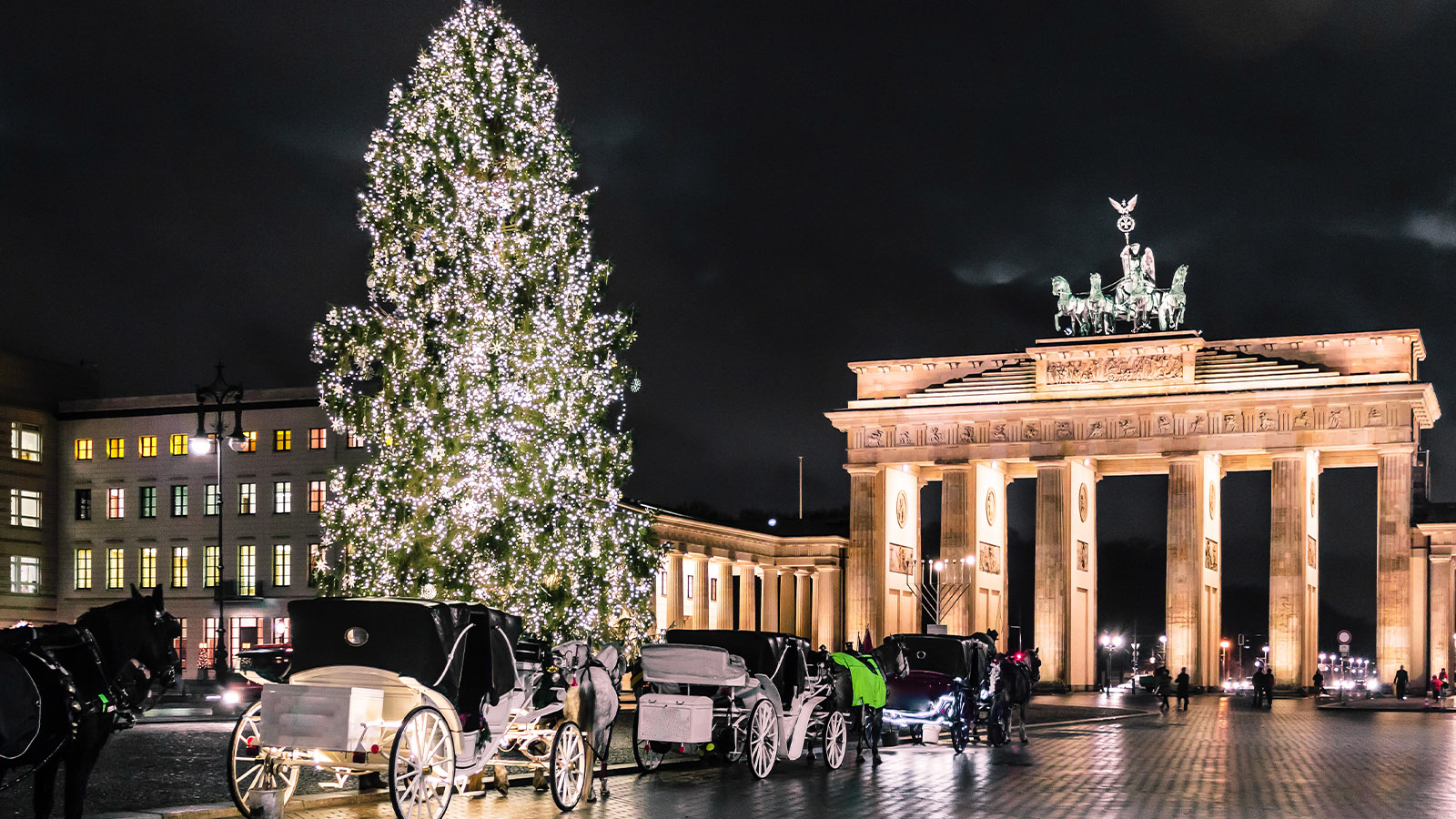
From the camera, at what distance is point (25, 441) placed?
6003 cm

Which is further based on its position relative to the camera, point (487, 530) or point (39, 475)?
point (39, 475)

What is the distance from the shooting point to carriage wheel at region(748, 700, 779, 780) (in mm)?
21062

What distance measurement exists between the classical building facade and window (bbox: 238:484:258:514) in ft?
90.7

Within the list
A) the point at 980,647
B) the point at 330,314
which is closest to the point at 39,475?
the point at 330,314

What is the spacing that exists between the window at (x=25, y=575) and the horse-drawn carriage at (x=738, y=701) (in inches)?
1663

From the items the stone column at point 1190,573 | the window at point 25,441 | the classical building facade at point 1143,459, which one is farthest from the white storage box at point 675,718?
the classical building facade at point 1143,459

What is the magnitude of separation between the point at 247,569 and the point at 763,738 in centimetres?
4124

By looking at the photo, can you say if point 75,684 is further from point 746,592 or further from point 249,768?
point 746,592

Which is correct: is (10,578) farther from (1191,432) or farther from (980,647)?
(1191,432)

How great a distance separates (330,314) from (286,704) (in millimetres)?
13115

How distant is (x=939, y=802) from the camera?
1817 cm

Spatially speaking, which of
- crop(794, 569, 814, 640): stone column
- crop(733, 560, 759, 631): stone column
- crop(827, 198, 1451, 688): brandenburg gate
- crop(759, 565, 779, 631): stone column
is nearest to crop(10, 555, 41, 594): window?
crop(733, 560, 759, 631): stone column

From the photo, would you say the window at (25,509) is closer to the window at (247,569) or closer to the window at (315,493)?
the window at (247,569)

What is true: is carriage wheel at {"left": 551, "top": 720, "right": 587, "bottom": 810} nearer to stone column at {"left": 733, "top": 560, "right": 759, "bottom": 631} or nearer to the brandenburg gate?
the brandenburg gate
